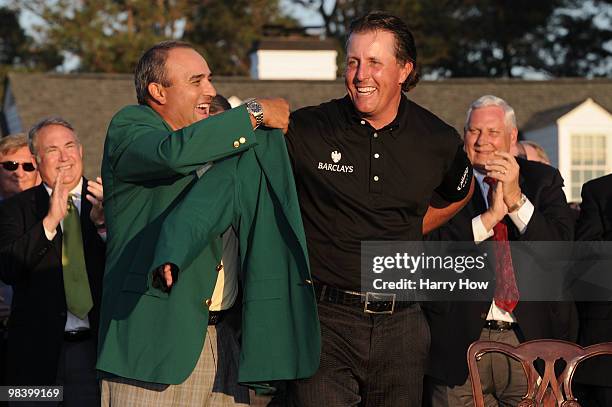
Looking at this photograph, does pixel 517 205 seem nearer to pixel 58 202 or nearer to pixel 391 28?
pixel 391 28

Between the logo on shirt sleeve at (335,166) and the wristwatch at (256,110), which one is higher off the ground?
the wristwatch at (256,110)

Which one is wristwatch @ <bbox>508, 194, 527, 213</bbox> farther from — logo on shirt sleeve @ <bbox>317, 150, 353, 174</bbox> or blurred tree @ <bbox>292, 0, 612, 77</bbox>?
blurred tree @ <bbox>292, 0, 612, 77</bbox>

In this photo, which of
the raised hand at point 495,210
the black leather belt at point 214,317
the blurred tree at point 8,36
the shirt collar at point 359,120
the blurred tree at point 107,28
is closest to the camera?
the black leather belt at point 214,317

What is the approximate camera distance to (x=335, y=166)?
466 centimetres

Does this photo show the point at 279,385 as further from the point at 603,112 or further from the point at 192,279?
the point at 603,112

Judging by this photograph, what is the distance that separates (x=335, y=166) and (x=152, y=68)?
916 millimetres

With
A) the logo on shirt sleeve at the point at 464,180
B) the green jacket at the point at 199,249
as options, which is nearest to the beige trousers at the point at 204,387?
the green jacket at the point at 199,249

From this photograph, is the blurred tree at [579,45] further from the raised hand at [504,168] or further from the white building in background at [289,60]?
the raised hand at [504,168]

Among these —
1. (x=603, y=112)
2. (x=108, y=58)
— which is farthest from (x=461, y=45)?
(x=603, y=112)

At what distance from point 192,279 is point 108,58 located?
127ft

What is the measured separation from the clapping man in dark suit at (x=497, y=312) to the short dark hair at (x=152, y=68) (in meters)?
2.33

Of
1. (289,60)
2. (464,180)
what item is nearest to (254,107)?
(464,180)

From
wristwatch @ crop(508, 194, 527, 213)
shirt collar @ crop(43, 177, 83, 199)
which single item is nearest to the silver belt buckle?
wristwatch @ crop(508, 194, 527, 213)

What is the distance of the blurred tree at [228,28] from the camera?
1795 inches
